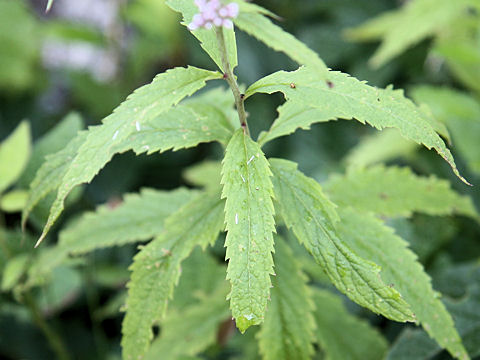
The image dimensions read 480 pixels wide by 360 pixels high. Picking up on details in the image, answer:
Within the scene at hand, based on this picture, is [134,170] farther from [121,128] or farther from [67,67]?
[121,128]

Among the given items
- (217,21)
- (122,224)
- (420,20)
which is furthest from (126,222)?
(420,20)

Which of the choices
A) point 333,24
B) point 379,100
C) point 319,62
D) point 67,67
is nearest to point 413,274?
point 379,100

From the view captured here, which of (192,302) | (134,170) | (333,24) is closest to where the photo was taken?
(192,302)

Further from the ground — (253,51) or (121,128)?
(121,128)

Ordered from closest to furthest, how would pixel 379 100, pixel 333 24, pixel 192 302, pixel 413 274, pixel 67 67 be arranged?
pixel 379 100 < pixel 413 274 < pixel 192 302 < pixel 333 24 < pixel 67 67

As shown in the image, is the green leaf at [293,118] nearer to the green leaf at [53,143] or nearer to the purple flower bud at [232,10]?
the purple flower bud at [232,10]

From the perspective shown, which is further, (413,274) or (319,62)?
(413,274)
